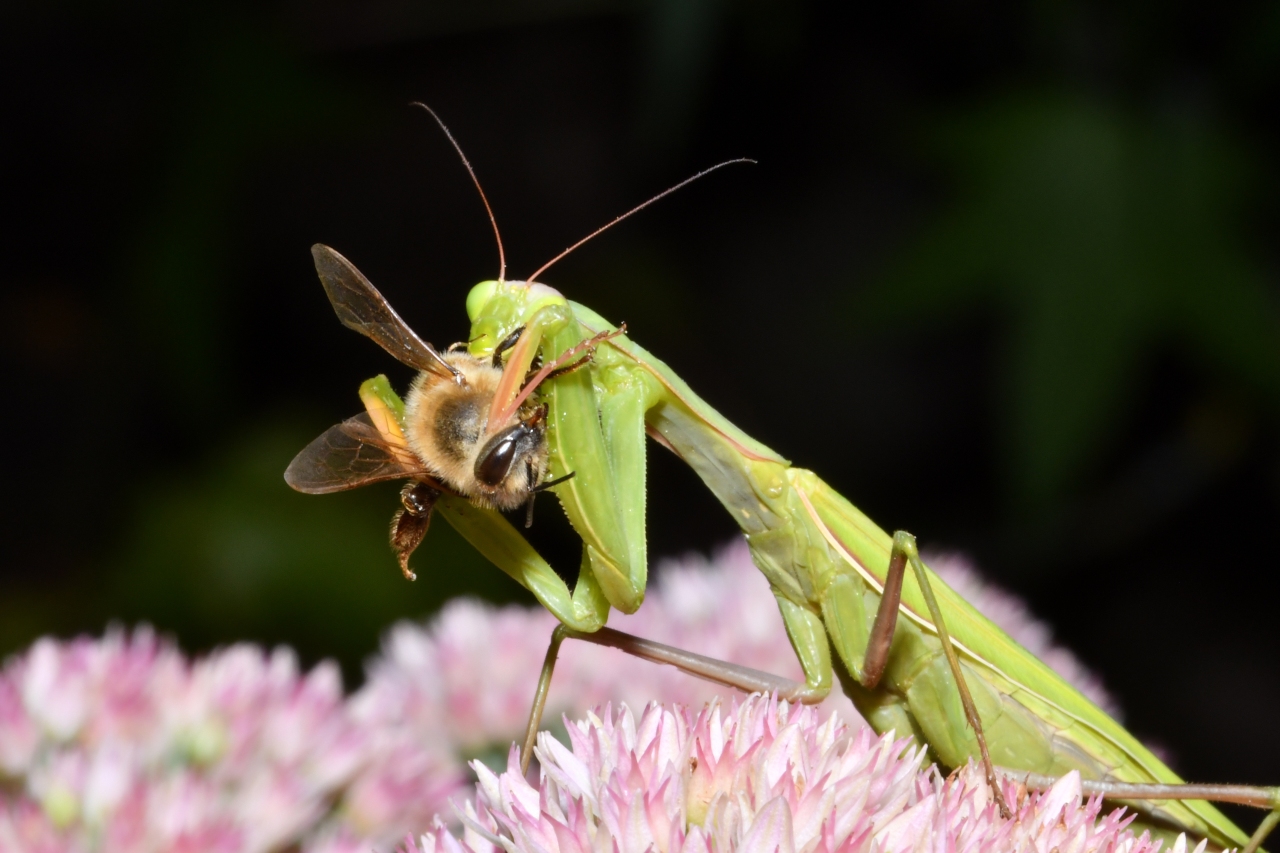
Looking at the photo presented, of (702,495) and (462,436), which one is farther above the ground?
(462,436)

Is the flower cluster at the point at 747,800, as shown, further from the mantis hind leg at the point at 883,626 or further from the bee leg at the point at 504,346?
the bee leg at the point at 504,346

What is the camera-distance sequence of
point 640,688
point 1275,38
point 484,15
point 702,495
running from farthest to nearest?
1. point 702,495
2. point 484,15
3. point 1275,38
4. point 640,688

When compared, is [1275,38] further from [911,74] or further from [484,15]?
[484,15]

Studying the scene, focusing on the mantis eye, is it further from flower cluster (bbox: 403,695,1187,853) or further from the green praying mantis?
flower cluster (bbox: 403,695,1187,853)

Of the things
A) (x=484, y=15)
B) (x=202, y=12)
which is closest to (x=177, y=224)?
(x=202, y=12)

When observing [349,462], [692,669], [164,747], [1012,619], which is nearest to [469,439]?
[349,462]

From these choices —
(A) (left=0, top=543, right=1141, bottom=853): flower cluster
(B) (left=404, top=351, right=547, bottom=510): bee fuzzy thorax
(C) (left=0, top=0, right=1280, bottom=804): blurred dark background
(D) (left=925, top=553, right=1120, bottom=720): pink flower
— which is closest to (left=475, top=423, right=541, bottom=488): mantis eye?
(B) (left=404, top=351, right=547, bottom=510): bee fuzzy thorax

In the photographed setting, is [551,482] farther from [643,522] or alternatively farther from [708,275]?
[708,275]

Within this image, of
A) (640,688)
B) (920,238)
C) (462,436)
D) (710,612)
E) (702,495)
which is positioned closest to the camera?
(462,436)
